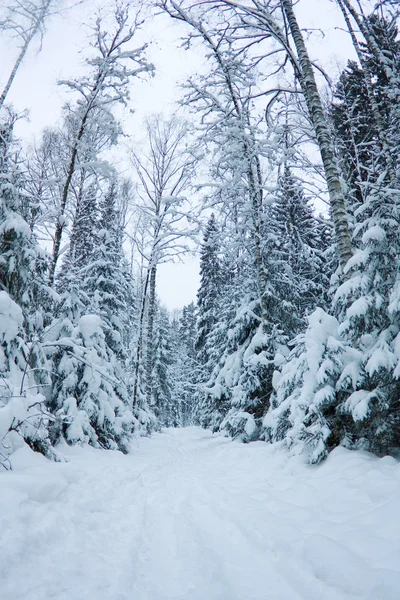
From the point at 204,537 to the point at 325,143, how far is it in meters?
6.97

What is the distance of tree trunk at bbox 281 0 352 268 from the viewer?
6.00 m

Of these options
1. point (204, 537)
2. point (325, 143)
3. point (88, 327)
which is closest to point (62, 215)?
point (88, 327)

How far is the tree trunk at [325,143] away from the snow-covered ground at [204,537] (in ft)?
12.0

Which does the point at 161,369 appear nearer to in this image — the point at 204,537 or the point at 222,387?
the point at 222,387

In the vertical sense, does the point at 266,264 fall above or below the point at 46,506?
above

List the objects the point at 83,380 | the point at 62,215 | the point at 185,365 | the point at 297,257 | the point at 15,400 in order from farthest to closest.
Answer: the point at 185,365 → the point at 297,257 → the point at 62,215 → the point at 83,380 → the point at 15,400

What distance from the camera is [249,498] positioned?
378cm

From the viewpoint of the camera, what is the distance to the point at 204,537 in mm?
2736

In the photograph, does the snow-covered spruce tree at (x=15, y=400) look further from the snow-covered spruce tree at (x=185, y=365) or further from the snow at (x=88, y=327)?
the snow-covered spruce tree at (x=185, y=365)

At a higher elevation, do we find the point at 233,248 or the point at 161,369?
the point at 233,248

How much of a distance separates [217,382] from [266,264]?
16.5 ft

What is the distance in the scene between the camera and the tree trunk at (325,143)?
6.00m

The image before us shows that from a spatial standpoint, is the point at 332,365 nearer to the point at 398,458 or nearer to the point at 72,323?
the point at 398,458

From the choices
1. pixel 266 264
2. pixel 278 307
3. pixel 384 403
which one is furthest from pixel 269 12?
pixel 384 403
